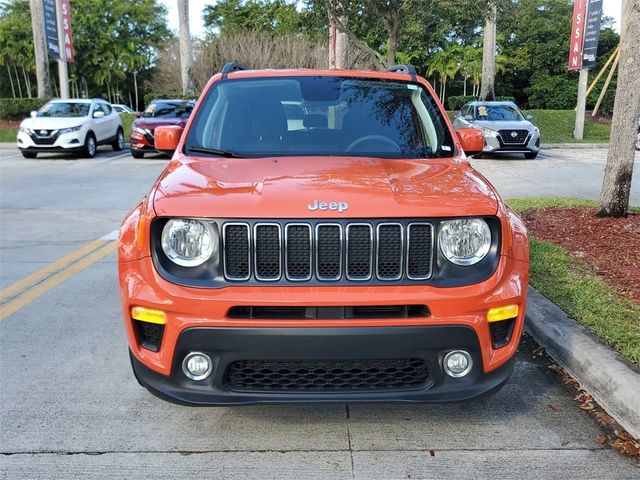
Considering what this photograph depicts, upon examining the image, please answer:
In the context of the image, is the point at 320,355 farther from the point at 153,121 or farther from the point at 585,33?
the point at 585,33

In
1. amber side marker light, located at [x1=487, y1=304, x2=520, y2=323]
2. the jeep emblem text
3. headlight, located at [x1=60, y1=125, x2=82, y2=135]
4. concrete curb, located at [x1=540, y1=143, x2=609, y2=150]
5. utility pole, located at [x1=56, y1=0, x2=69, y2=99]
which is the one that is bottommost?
concrete curb, located at [x1=540, y1=143, x2=609, y2=150]

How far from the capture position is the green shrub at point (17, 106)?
84.0 feet

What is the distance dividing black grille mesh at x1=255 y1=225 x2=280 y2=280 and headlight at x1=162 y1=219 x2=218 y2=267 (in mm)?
211

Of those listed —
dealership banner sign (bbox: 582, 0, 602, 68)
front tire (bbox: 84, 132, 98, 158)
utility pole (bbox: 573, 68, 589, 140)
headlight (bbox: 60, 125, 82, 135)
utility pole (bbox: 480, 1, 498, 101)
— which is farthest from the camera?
utility pole (bbox: 480, 1, 498, 101)

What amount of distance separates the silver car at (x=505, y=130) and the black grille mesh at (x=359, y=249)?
13929 mm

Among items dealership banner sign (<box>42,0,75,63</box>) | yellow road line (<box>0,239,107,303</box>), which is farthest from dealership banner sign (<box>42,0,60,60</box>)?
yellow road line (<box>0,239,107,303</box>)

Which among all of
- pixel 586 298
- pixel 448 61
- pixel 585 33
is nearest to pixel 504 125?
pixel 585 33

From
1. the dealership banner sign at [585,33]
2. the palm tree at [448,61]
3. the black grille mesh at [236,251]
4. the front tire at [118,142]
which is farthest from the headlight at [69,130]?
the palm tree at [448,61]

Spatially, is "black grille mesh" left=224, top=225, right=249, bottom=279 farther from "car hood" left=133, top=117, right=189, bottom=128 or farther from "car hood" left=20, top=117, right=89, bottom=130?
"car hood" left=20, top=117, right=89, bottom=130

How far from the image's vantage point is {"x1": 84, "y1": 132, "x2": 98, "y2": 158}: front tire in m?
17.3

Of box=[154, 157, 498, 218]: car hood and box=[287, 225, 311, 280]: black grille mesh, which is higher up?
box=[154, 157, 498, 218]: car hood

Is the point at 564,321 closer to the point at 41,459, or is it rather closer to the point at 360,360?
the point at 360,360

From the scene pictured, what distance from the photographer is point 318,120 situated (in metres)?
4.03

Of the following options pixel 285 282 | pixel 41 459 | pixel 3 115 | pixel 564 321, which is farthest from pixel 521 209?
pixel 3 115
